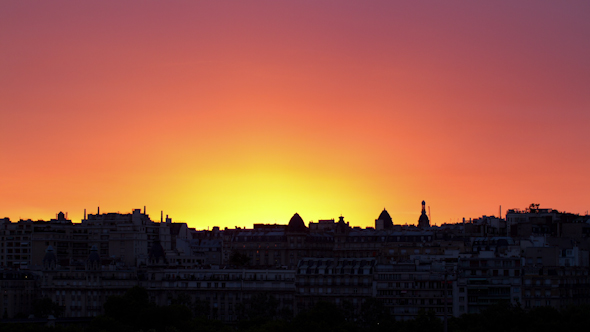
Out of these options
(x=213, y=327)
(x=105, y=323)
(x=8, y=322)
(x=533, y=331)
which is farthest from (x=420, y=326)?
(x=8, y=322)

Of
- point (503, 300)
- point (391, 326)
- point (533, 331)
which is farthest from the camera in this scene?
point (503, 300)

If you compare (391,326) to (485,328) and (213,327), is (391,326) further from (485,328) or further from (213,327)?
(213,327)

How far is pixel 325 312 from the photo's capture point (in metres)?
194

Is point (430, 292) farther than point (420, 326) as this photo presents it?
Yes

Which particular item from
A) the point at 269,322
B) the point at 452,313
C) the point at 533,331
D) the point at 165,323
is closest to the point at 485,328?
the point at 533,331

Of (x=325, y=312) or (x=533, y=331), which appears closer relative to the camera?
(x=533, y=331)

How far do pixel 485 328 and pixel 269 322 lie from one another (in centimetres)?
3300

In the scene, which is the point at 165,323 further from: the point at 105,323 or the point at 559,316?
the point at 559,316

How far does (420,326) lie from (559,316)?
18793 millimetres

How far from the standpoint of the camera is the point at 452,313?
198000mm

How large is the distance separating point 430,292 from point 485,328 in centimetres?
2135

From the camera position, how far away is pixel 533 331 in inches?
6875

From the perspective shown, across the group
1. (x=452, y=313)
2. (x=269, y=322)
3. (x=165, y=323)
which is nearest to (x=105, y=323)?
(x=165, y=323)

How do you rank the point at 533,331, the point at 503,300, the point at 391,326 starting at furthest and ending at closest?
the point at 503,300 → the point at 391,326 → the point at 533,331
